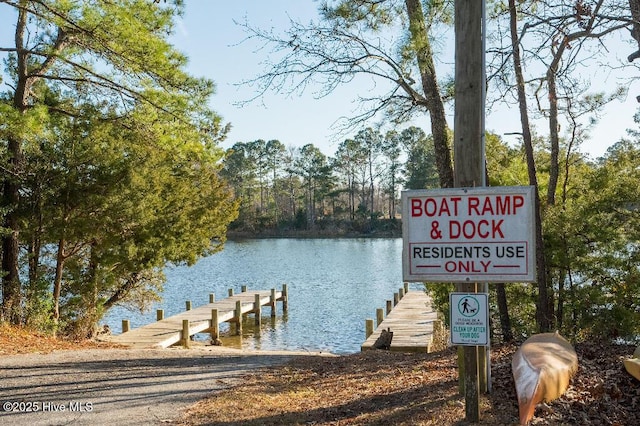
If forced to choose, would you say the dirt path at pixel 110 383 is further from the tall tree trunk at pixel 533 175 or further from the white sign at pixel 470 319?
the tall tree trunk at pixel 533 175

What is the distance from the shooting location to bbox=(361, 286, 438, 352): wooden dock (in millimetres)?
12113

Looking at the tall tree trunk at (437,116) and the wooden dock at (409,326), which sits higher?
the tall tree trunk at (437,116)

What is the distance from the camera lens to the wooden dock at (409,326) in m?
12.1

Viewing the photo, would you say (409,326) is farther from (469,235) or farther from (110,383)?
(469,235)

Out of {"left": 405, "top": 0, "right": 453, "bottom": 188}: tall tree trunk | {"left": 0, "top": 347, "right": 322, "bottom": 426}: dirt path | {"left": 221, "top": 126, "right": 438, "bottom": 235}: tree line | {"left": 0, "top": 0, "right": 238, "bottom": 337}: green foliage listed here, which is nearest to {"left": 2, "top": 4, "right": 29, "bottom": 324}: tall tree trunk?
{"left": 0, "top": 0, "right": 238, "bottom": 337}: green foliage

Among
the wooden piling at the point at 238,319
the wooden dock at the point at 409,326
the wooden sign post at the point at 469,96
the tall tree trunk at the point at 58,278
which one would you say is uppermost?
the wooden sign post at the point at 469,96

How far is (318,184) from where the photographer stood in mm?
78438

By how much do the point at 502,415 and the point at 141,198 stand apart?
10080mm

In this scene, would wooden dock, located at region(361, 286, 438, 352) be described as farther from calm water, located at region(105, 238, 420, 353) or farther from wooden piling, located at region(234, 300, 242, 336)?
wooden piling, located at region(234, 300, 242, 336)

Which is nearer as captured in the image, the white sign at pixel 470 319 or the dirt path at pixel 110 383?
the white sign at pixel 470 319

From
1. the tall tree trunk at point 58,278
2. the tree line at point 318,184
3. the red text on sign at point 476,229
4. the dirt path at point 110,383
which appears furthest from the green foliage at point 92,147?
the tree line at point 318,184

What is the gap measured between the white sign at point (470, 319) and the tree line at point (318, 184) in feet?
212

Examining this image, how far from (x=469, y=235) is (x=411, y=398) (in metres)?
1.92

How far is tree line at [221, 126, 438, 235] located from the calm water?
66.6ft
